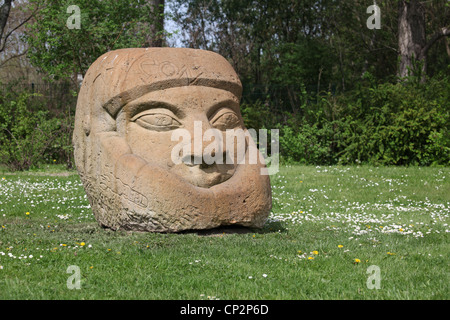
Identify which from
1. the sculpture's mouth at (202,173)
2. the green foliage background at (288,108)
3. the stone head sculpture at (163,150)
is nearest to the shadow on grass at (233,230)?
the stone head sculpture at (163,150)

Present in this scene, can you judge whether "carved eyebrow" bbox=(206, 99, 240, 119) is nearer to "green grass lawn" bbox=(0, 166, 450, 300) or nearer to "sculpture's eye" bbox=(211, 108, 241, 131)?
"sculpture's eye" bbox=(211, 108, 241, 131)

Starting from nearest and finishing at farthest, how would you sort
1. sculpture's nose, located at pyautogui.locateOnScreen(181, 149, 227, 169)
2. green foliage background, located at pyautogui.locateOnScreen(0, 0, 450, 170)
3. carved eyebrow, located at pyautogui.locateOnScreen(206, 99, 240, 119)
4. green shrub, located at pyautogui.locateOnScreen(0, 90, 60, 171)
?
sculpture's nose, located at pyautogui.locateOnScreen(181, 149, 227, 169) < carved eyebrow, located at pyautogui.locateOnScreen(206, 99, 240, 119) < green foliage background, located at pyautogui.locateOnScreen(0, 0, 450, 170) < green shrub, located at pyautogui.locateOnScreen(0, 90, 60, 171)

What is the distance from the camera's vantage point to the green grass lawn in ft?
16.6

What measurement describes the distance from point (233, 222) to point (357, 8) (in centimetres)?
2150

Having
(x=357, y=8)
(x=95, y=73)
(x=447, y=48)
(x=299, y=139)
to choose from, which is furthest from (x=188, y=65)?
(x=447, y=48)

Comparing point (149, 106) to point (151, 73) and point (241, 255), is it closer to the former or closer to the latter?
point (151, 73)

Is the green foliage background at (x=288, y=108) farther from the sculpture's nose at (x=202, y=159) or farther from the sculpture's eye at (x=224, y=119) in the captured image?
the sculpture's nose at (x=202, y=159)

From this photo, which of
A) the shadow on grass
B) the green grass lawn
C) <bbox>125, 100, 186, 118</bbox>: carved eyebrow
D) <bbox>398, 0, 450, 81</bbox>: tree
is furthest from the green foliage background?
the shadow on grass

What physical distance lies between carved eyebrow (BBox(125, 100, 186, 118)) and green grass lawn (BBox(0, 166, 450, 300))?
1575mm

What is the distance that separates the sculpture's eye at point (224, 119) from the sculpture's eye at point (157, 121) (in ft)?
1.71

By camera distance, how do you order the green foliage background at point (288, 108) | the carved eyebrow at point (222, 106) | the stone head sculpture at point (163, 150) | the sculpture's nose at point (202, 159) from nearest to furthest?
the stone head sculpture at point (163, 150) < the sculpture's nose at point (202, 159) < the carved eyebrow at point (222, 106) < the green foliage background at point (288, 108)

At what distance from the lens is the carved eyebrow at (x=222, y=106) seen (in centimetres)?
732

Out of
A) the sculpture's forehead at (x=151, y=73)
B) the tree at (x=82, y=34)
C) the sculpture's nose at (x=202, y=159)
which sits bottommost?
the sculpture's nose at (x=202, y=159)

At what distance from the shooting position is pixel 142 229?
7066 mm
